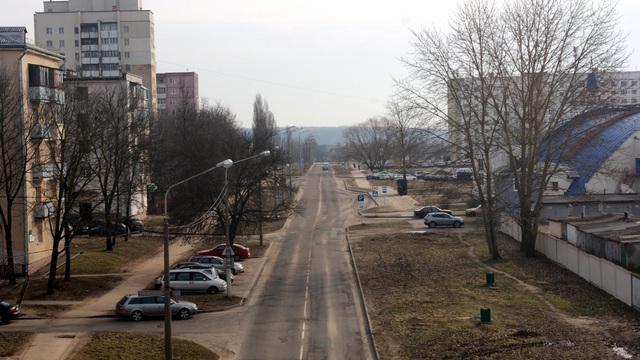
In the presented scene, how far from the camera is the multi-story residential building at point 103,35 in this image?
9562cm

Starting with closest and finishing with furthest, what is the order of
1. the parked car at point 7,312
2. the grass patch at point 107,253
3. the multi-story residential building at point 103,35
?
the parked car at point 7,312, the grass patch at point 107,253, the multi-story residential building at point 103,35

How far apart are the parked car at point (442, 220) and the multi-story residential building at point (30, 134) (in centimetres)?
3140

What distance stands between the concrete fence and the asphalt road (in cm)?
1046

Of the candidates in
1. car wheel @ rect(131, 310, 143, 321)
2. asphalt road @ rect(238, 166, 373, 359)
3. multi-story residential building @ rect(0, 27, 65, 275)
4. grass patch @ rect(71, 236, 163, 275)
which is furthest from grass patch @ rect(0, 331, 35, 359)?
grass patch @ rect(71, 236, 163, 275)

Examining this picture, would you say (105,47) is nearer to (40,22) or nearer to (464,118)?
(40,22)

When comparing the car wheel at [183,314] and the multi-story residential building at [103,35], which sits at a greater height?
the multi-story residential building at [103,35]

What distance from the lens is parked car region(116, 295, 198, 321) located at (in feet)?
86.9

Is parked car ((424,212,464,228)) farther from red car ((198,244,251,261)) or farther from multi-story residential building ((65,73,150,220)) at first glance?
multi-story residential building ((65,73,150,220))

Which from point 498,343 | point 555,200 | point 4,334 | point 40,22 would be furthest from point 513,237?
point 40,22

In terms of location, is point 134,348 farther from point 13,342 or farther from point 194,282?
point 194,282

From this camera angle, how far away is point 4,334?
916 inches

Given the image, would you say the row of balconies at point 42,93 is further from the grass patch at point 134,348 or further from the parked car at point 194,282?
the grass patch at point 134,348

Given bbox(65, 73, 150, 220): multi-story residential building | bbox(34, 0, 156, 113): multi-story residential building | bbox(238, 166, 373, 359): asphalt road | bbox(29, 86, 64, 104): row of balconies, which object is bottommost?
bbox(238, 166, 373, 359): asphalt road

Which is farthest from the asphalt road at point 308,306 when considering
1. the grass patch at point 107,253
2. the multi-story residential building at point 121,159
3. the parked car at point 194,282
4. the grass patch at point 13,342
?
the multi-story residential building at point 121,159
